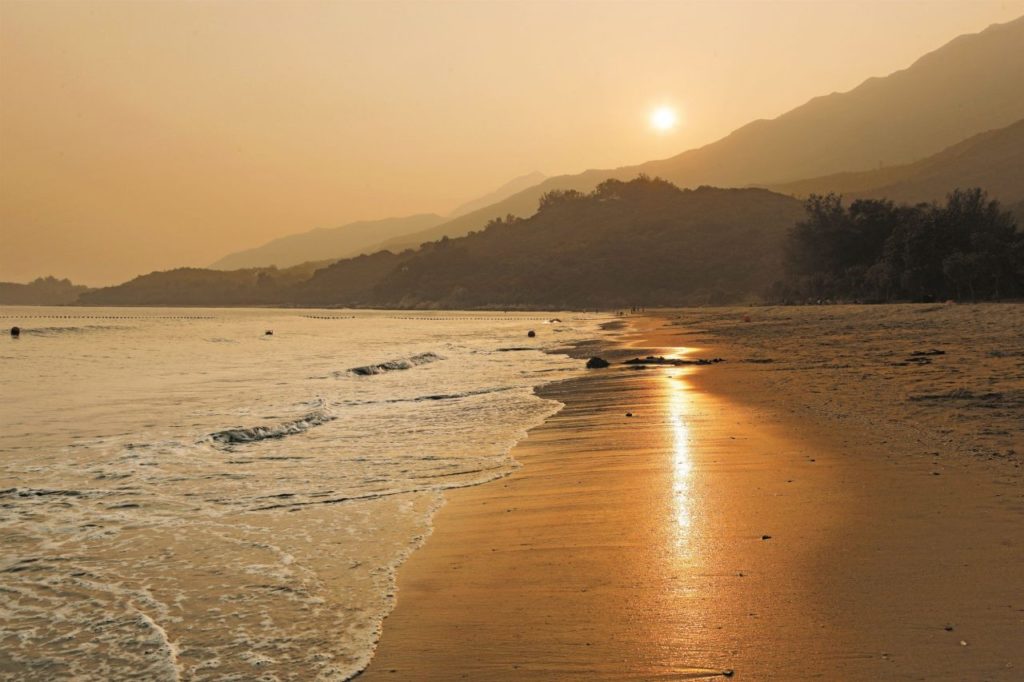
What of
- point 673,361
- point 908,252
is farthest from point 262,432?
point 908,252

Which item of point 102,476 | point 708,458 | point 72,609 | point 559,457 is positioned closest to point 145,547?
point 72,609

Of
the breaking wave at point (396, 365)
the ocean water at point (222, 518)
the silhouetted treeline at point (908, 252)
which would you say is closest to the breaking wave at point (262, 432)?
the ocean water at point (222, 518)

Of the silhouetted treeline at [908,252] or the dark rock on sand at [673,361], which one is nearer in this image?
the dark rock on sand at [673,361]

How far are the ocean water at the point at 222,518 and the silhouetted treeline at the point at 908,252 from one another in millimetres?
57049

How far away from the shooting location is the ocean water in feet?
15.5

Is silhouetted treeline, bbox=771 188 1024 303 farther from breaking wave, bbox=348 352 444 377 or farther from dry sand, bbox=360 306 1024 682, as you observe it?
dry sand, bbox=360 306 1024 682

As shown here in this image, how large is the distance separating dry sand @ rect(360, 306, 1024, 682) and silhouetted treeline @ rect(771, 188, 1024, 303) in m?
58.1

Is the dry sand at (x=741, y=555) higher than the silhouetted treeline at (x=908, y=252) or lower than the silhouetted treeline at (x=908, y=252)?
lower

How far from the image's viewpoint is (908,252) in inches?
2675

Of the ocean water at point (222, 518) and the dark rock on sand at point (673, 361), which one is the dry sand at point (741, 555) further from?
the dark rock on sand at point (673, 361)

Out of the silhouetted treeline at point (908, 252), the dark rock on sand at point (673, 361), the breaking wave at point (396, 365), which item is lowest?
the breaking wave at point (396, 365)

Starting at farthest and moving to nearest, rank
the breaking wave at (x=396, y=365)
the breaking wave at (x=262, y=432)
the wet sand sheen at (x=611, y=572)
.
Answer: the breaking wave at (x=396, y=365) < the breaking wave at (x=262, y=432) < the wet sand sheen at (x=611, y=572)

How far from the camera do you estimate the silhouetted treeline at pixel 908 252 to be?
2452 inches

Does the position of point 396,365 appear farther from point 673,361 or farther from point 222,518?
point 222,518
